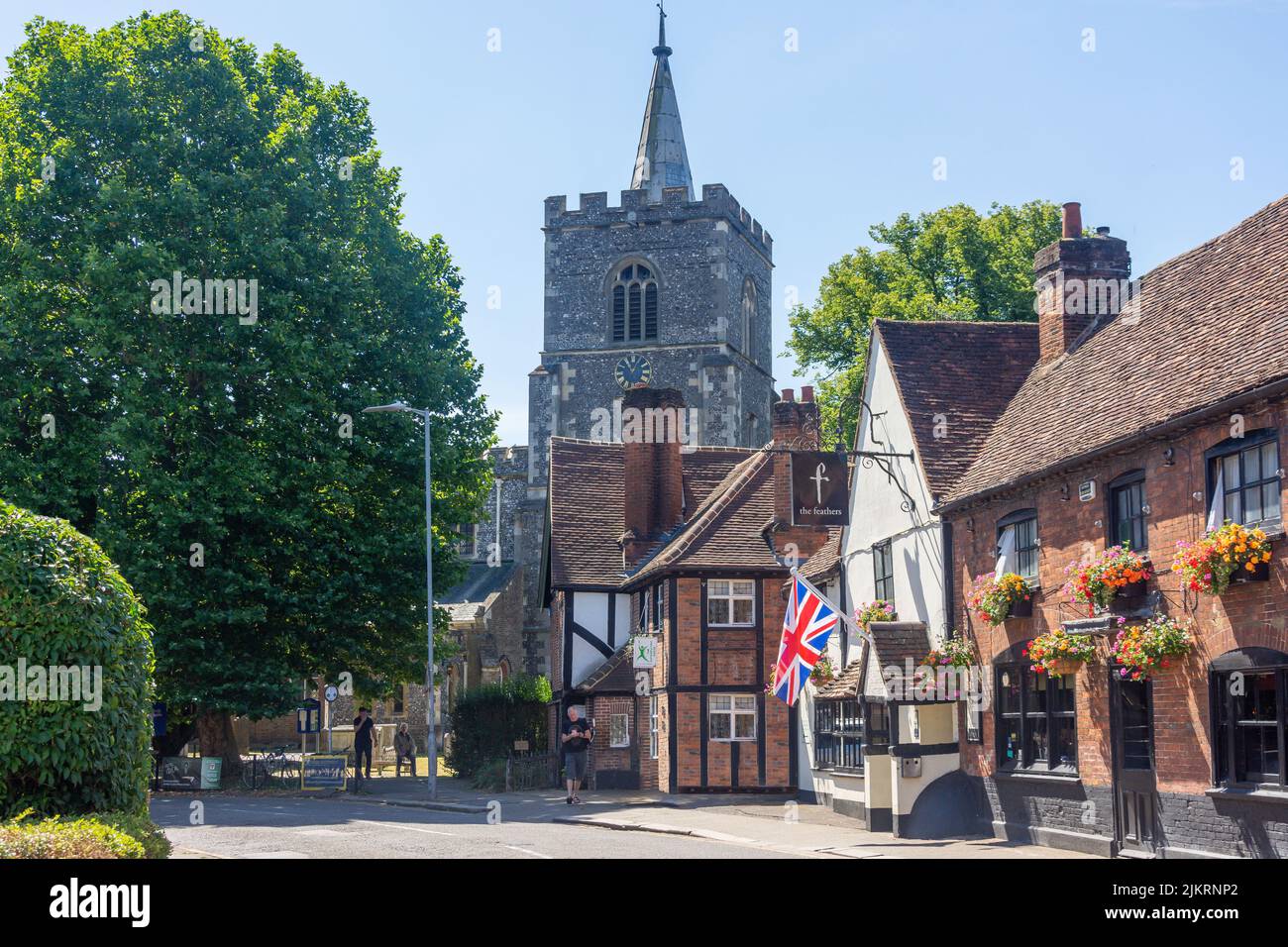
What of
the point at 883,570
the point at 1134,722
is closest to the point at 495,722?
the point at 883,570

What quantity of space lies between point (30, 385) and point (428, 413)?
8.64m

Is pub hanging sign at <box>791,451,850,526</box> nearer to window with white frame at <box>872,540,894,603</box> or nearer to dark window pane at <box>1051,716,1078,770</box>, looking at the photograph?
window with white frame at <box>872,540,894,603</box>

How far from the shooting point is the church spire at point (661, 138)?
7219cm

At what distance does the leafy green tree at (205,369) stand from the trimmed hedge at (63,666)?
1816 cm

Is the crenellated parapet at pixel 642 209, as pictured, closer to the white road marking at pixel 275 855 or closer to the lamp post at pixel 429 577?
the lamp post at pixel 429 577

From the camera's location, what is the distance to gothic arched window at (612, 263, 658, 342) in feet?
224

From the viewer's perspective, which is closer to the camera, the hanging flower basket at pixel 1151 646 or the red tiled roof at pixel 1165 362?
the hanging flower basket at pixel 1151 646

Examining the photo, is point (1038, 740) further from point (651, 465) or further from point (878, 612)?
point (651, 465)

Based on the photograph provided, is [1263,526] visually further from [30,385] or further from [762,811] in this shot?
[30,385]

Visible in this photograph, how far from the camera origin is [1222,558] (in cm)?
1547

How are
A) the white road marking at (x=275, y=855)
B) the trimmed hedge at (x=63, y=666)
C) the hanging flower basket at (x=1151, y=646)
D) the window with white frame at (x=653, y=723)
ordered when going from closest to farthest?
the trimmed hedge at (x=63, y=666), the hanging flower basket at (x=1151, y=646), the white road marking at (x=275, y=855), the window with white frame at (x=653, y=723)

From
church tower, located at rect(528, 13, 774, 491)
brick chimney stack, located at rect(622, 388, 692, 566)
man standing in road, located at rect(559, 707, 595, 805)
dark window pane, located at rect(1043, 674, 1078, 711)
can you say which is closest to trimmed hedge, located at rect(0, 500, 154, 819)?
dark window pane, located at rect(1043, 674, 1078, 711)

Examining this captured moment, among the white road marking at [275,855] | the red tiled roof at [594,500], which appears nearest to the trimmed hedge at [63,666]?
the white road marking at [275,855]
